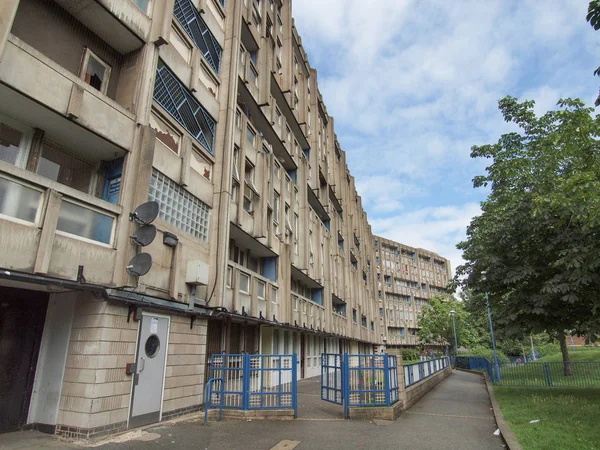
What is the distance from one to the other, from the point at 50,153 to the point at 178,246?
3629mm

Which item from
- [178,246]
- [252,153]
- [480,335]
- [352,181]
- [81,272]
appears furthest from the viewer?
[480,335]

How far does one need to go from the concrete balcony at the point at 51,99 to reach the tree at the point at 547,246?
10000mm

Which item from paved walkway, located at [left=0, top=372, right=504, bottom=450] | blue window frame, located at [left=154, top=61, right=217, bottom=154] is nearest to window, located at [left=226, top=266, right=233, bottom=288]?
blue window frame, located at [left=154, top=61, right=217, bottom=154]

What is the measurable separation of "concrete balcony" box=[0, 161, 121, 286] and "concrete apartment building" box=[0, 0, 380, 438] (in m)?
0.02

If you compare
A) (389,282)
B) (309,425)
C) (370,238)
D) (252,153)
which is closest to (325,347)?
(252,153)

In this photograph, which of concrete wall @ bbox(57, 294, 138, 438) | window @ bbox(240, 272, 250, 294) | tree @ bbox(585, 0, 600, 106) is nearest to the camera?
tree @ bbox(585, 0, 600, 106)

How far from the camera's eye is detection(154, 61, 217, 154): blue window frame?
10758mm

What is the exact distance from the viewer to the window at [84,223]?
746 centimetres

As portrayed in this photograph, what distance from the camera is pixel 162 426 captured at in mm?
8688

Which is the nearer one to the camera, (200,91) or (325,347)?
(200,91)

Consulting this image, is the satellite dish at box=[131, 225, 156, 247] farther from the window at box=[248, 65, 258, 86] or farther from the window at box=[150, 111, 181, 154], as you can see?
the window at box=[248, 65, 258, 86]

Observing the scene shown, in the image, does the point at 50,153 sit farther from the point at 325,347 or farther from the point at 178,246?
the point at 325,347

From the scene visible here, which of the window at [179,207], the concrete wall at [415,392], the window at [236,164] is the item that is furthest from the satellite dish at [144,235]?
the concrete wall at [415,392]

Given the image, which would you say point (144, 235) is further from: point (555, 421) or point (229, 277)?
point (555, 421)
